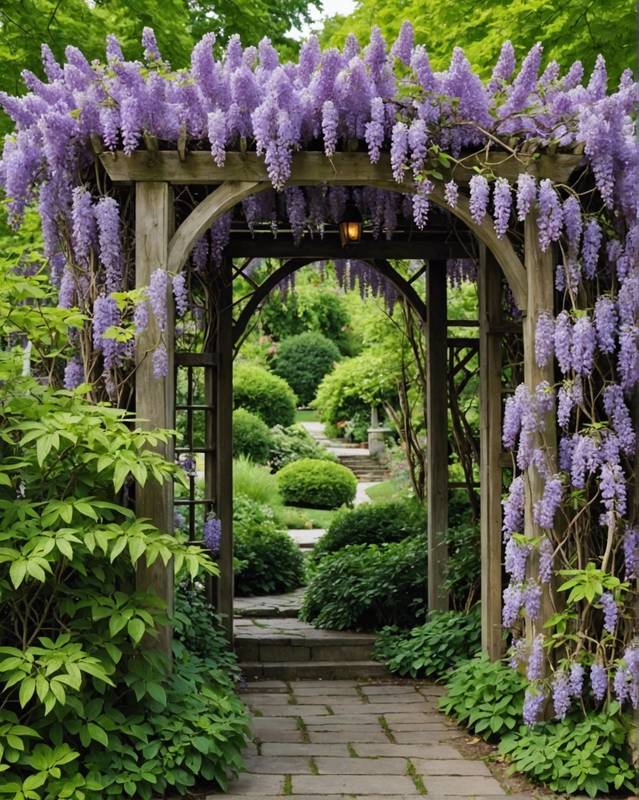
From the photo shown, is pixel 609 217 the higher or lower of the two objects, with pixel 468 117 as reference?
lower

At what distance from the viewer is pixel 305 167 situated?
462 cm

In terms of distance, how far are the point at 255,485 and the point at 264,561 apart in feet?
10.3

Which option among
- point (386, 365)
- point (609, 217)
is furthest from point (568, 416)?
point (386, 365)

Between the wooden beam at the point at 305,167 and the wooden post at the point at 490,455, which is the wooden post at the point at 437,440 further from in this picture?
the wooden beam at the point at 305,167

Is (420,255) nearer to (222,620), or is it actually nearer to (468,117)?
(468,117)

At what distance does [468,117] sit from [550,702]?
2.57 meters

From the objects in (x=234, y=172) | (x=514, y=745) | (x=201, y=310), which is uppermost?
(x=234, y=172)

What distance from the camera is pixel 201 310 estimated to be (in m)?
6.36

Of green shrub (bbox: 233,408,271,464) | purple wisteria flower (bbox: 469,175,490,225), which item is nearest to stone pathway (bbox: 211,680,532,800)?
purple wisteria flower (bbox: 469,175,490,225)

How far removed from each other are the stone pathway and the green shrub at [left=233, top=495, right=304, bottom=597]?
2.46m

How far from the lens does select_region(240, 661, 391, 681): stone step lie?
6.45m

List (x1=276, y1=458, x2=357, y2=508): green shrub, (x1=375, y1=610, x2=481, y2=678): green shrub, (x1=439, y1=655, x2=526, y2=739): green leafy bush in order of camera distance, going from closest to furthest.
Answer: (x1=439, y1=655, x2=526, y2=739): green leafy bush, (x1=375, y1=610, x2=481, y2=678): green shrub, (x1=276, y1=458, x2=357, y2=508): green shrub

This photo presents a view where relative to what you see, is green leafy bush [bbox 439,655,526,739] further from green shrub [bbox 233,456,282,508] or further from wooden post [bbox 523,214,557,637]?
green shrub [bbox 233,456,282,508]

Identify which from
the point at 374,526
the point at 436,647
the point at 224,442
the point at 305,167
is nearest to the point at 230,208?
the point at 305,167
